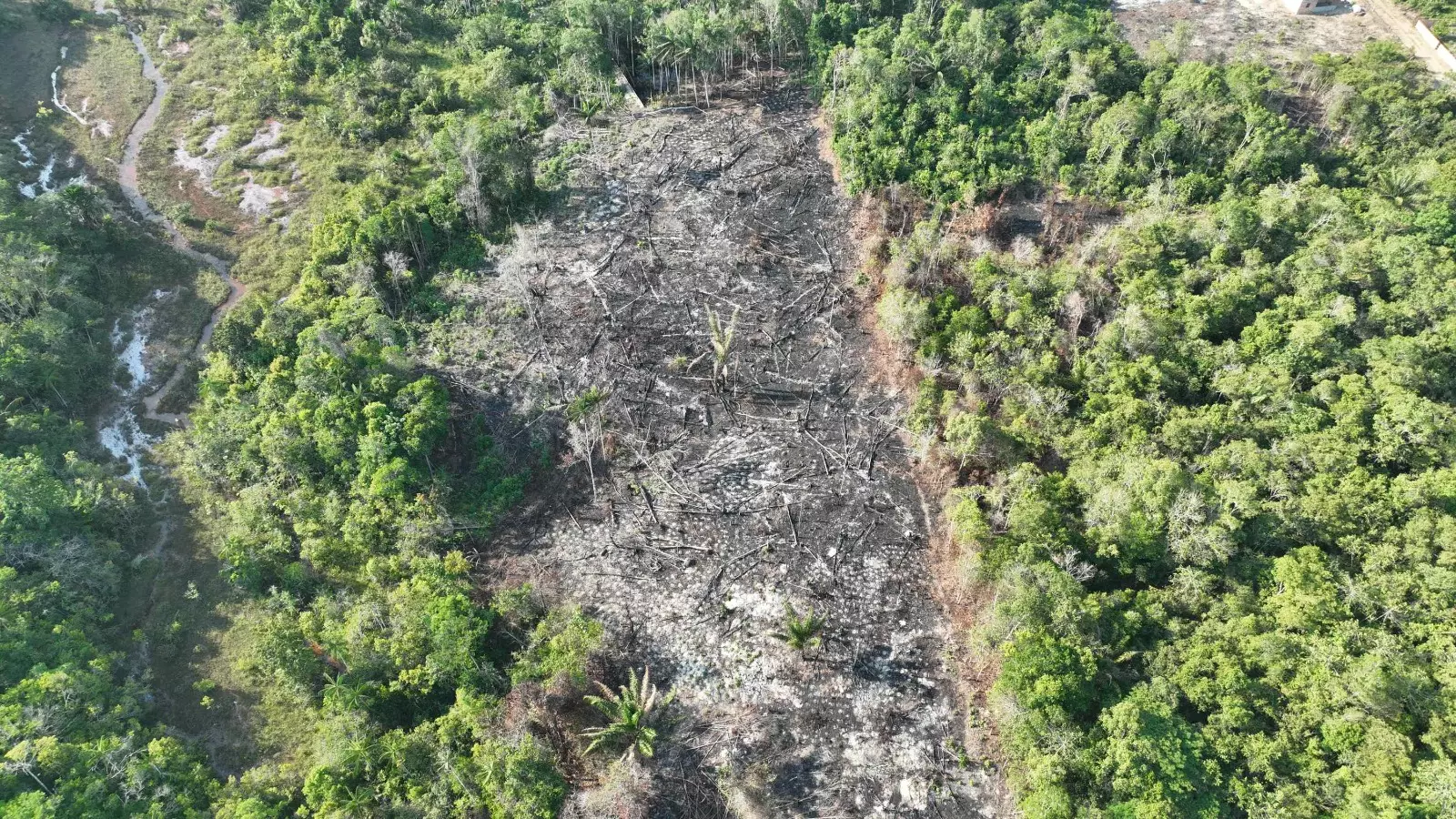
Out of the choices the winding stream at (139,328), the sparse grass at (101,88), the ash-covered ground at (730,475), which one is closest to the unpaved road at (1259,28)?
the ash-covered ground at (730,475)

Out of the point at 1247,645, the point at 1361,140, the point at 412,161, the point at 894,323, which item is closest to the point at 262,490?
the point at 412,161

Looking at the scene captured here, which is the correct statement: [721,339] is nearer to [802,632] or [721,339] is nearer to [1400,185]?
[802,632]

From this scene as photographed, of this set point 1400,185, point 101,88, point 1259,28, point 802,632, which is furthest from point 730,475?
point 101,88

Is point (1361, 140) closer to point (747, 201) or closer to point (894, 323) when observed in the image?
point (894, 323)

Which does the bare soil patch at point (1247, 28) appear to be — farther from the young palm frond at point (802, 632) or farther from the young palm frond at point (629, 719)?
the young palm frond at point (629, 719)

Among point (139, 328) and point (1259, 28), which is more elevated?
point (1259, 28)

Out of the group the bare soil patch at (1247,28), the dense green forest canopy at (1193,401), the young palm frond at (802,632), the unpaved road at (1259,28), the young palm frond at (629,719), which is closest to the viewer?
the dense green forest canopy at (1193,401)
